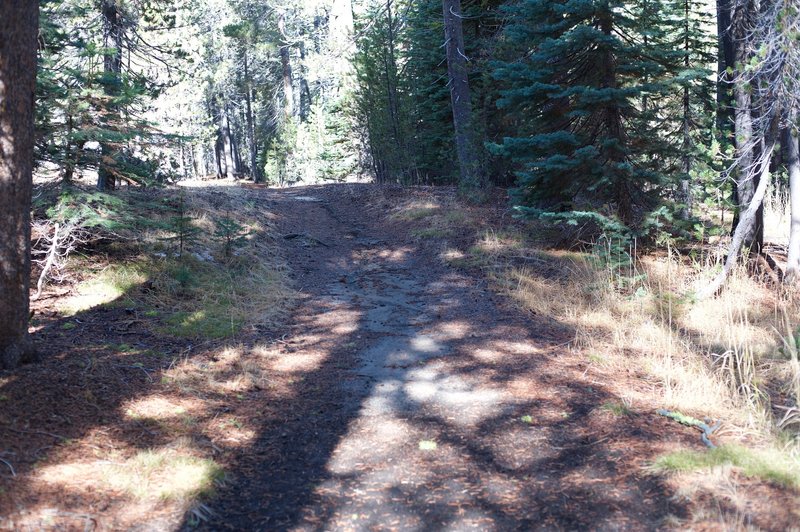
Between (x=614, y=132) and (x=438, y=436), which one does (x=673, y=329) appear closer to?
(x=438, y=436)

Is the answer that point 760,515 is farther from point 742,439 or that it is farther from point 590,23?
point 590,23

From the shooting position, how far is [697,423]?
4.43 m

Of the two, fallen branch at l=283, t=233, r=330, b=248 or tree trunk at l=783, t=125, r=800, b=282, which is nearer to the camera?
tree trunk at l=783, t=125, r=800, b=282

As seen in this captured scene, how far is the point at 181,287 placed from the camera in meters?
8.33

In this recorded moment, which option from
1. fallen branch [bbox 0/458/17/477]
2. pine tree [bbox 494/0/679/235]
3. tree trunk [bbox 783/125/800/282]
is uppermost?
pine tree [bbox 494/0/679/235]

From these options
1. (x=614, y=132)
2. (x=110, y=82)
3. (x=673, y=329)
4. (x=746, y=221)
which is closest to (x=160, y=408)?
(x=110, y=82)

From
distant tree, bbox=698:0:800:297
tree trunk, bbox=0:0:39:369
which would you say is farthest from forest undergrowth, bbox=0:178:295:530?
distant tree, bbox=698:0:800:297

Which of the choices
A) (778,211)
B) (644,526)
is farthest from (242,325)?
(778,211)

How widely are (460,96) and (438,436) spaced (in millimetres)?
13393

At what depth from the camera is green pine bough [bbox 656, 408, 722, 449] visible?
4152 mm

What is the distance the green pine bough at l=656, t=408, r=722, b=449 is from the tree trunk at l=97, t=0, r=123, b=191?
729 centimetres

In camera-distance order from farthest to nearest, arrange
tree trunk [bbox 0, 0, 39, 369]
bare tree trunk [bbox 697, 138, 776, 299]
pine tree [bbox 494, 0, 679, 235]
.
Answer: pine tree [bbox 494, 0, 679, 235] → bare tree trunk [bbox 697, 138, 776, 299] → tree trunk [bbox 0, 0, 39, 369]

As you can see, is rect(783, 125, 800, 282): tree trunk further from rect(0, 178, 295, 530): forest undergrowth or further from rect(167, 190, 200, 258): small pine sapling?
rect(167, 190, 200, 258): small pine sapling

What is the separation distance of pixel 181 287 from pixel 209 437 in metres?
4.20
